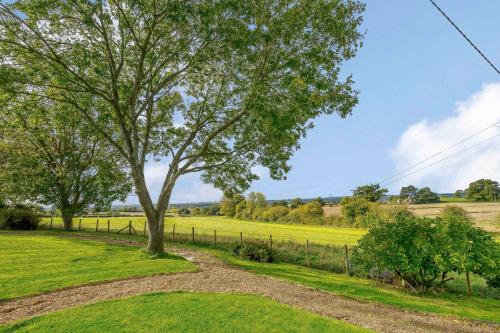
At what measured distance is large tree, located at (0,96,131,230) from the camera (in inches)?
1146

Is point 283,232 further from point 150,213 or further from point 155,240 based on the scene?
point 150,213

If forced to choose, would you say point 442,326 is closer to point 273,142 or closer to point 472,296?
point 472,296

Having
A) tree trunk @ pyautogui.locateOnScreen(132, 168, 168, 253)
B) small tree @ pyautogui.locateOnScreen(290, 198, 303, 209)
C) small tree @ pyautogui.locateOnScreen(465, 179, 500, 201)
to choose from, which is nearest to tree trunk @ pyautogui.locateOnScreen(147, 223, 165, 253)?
tree trunk @ pyautogui.locateOnScreen(132, 168, 168, 253)

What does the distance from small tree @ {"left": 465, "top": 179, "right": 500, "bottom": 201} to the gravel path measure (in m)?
70.6

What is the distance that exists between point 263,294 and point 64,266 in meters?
9.63

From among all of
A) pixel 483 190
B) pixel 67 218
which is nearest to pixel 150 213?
pixel 67 218

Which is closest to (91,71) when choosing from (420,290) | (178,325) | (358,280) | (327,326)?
(178,325)

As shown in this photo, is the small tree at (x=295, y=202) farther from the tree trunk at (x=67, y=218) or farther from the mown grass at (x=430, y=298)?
the mown grass at (x=430, y=298)

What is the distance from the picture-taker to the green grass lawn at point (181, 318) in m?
6.73

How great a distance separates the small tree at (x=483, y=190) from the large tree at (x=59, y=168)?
71.3 meters

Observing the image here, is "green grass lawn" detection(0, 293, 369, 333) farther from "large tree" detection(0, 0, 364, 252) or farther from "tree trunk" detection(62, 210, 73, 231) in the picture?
"tree trunk" detection(62, 210, 73, 231)

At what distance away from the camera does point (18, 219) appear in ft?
106

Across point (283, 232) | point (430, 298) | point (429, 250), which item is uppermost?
point (429, 250)

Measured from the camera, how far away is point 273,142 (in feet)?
52.7
